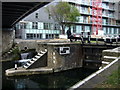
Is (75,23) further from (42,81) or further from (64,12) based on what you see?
(42,81)

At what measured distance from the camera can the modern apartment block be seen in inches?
1820

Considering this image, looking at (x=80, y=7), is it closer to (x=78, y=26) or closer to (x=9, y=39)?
(x=78, y=26)

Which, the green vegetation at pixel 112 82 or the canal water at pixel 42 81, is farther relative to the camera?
the canal water at pixel 42 81

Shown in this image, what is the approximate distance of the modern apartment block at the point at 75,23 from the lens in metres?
46.2

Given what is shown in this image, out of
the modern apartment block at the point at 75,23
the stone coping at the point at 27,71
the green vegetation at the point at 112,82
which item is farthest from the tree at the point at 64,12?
the green vegetation at the point at 112,82

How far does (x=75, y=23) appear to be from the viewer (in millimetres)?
53344

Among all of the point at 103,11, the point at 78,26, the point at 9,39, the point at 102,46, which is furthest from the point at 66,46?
the point at 103,11

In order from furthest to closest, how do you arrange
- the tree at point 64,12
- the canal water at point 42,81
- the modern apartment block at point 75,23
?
the modern apartment block at point 75,23
the tree at point 64,12
the canal water at point 42,81

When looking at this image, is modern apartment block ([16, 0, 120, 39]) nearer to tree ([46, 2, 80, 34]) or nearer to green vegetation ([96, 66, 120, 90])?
tree ([46, 2, 80, 34])

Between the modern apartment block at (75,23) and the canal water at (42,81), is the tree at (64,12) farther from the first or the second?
the canal water at (42,81)

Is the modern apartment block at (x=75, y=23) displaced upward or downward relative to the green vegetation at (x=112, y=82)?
upward

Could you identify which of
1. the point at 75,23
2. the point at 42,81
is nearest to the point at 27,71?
the point at 42,81

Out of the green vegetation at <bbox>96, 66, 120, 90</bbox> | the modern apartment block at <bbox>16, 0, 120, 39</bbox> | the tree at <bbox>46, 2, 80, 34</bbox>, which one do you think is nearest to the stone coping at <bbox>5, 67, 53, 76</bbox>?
the green vegetation at <bbox>96, 66, 120, 90</bbox>

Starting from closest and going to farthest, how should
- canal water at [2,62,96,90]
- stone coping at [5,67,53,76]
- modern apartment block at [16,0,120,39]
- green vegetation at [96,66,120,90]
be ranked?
green vegetation at [96,66,120,90] → canal water at [2,62,96,90] → stone coping at [5,67,53,76] → modern apartment block at [16,0,120,39]
